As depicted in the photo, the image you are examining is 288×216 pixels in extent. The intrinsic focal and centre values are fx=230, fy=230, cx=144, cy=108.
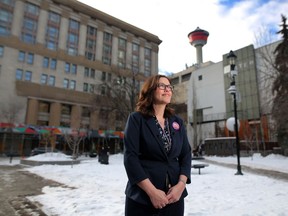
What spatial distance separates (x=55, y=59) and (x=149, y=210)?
52869 millimetres

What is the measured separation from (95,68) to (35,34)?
47.7 feet

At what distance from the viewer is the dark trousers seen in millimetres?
1943

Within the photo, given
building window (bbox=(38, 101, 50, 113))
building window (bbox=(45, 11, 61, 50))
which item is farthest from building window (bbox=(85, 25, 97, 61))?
building window (bbox=(38, 101, 50, 113))

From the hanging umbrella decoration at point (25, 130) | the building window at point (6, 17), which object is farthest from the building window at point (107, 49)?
the hanging umbrella decoration at point (25, 130)

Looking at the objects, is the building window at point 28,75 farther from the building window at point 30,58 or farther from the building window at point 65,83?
the building window at point 65,83

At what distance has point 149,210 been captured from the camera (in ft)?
6.38

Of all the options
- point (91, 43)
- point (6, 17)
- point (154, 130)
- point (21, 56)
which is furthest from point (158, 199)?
point (91, 43)

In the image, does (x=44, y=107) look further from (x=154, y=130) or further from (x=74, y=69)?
(x=154, y=130)

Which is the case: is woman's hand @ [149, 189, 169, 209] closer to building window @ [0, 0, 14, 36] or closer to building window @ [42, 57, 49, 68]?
building window @ [42, 57, 49, 68]

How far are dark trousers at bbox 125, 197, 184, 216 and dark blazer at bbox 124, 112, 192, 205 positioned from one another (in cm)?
7

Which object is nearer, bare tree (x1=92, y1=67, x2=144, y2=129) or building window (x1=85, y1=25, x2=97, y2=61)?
bare tree (x1=92, y1=67, x2=144, y2=129)

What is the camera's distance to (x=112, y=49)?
2352 inches

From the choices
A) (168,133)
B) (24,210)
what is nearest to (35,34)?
(24,210)

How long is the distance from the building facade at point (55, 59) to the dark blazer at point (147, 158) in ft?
117
